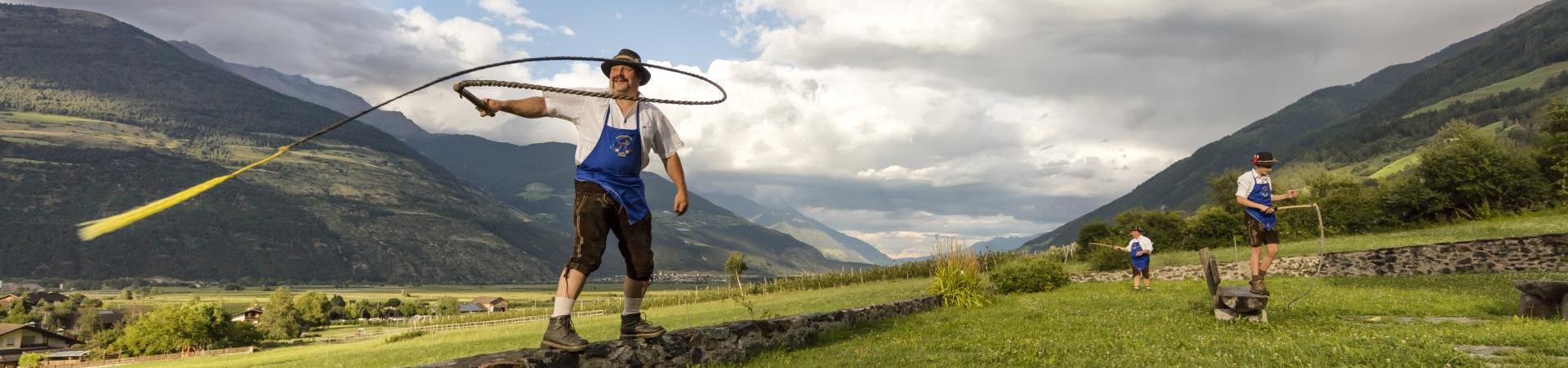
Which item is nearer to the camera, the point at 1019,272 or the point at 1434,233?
the point at 1019,272

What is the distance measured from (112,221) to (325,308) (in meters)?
133

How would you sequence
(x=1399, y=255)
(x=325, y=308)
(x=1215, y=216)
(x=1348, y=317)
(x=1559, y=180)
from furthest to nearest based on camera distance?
1. (x=325, y=308)
2. (x=1215, y=216)
3. (x=1559, y=180)
4. (x=1399, y=255)
5. (x=1348, y=317)

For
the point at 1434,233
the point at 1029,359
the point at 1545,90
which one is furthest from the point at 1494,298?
the point at 1545,90

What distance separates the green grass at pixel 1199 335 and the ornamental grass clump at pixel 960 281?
1.12m

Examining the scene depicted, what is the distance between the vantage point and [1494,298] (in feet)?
36.7

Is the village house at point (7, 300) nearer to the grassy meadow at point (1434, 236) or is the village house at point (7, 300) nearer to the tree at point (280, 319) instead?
the tree at point (280, 319)

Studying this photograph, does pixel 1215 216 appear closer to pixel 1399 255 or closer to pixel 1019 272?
pixel 1399 255

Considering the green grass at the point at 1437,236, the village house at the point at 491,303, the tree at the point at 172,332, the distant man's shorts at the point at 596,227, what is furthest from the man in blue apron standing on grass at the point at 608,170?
the village house at the point at 491,303

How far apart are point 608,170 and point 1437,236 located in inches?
1230

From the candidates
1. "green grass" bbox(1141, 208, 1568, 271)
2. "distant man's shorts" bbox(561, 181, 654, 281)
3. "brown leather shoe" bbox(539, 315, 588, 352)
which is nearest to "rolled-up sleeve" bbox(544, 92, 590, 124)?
"distant man's shorts" bbox(561, 181, 654, 281)

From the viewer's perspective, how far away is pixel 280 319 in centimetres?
9806

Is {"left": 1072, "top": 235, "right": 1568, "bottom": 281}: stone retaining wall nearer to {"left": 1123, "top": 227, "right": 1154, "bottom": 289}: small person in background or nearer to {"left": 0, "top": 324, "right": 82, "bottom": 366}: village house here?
{"left": 1123, "top": 227, "right": 1154, "bottom": 289}: small person in background

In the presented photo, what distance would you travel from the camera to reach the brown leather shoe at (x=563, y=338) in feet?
18.7

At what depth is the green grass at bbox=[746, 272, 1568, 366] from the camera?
6594 mm
